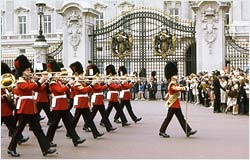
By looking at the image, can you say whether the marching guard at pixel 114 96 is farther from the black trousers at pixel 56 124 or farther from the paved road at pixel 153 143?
the black trousers at pixel 56 124

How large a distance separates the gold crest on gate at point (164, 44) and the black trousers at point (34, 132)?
13.8 metres

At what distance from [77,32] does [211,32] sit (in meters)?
5.71

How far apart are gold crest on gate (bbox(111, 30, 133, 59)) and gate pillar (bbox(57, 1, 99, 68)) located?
43.8 inches

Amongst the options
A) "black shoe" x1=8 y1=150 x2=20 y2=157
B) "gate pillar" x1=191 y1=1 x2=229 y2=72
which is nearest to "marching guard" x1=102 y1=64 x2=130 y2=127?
"black shoe" x1=8 y1=150 x2=20 y2=157

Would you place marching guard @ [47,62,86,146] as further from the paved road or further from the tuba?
the tuba

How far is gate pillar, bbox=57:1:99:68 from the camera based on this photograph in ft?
71.9

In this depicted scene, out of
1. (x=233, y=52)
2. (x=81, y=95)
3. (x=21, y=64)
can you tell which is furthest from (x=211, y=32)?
(x=21, y=64)

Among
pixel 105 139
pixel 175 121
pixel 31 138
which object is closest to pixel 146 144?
pixel 105 139

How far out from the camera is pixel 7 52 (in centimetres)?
4147

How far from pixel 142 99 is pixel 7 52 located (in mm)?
21006

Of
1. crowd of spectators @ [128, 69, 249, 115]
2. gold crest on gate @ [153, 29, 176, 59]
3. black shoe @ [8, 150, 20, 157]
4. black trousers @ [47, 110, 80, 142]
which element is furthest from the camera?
gold crest on gate @ [153, 29, 176, 59]

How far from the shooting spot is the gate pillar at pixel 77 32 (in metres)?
21.9

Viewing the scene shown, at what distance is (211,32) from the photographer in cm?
2023

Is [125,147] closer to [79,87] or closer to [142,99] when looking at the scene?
[79,87]
